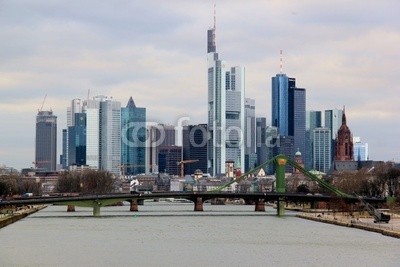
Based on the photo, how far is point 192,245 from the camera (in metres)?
56.5

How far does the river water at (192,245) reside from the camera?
4725cm

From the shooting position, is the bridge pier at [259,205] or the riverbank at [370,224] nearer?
the riverbank at [370,224]

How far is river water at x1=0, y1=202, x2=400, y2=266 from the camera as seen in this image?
Result: 47.2 m

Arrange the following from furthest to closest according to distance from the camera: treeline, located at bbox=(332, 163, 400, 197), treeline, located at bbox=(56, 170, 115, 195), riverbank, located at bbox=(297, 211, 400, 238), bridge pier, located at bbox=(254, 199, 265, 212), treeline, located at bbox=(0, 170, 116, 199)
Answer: treeline, located at bbox=(56, 170, 115, 195)
treeline, located at bbox=(0, 170, 116, 199)
treeline, located at bbox=(332, 163, 400, 197)
bridge pier, located at bbox=(254, 199, 265, 212)
riverbank, located at bbox=(297, 211, 400, 238)

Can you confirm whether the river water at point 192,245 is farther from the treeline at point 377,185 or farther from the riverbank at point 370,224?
the treeline at point 377,185

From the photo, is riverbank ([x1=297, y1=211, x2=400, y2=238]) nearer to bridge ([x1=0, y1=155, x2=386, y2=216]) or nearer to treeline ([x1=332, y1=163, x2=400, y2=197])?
bridge ([x1=0, y1=155, x2=386, y2=216])

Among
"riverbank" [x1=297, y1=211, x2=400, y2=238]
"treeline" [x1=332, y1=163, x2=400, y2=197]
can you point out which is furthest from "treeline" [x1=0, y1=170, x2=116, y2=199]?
"riverbank" [x1=297, y1=211, x2=400, y2=238]

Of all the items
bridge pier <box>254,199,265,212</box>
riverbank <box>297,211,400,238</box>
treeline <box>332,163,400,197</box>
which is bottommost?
riverbank <box>297,211,400,238</box>

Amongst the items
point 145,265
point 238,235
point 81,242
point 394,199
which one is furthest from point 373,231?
point 394,199

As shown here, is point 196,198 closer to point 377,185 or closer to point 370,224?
point 377,185

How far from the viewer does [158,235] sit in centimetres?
6525

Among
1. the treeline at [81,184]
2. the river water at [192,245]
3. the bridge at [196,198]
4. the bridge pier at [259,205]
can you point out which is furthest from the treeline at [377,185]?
the river water at [192,245]

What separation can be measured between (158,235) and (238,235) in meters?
4.76

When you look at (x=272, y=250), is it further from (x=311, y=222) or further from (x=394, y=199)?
(x=394, y=199)
